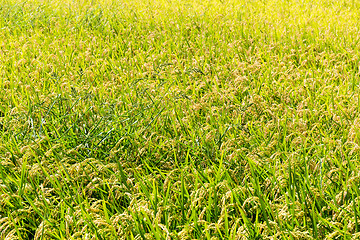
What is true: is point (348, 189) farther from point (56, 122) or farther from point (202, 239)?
point (56, 122)

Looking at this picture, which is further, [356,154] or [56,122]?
[56,122]

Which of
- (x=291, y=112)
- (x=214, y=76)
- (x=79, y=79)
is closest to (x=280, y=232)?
(x=291, y=112)

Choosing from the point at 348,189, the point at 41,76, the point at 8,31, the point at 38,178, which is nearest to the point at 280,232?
the point at 348,189

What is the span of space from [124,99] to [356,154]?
166 cm

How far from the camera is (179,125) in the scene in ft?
9.21

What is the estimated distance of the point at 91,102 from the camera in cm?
313

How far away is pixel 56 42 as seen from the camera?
15.2 ft

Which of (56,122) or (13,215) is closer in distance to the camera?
(13,215)

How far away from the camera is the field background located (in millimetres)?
1931

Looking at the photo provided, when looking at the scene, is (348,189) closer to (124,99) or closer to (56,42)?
(124,99)

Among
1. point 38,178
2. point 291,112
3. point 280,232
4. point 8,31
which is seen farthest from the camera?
point 8,31

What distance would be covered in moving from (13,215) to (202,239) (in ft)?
3.04

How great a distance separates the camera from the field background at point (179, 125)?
1.93m

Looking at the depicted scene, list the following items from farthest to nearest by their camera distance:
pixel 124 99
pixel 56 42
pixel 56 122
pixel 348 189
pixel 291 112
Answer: pixel 56 42 < pixel 124 99 < pixel 291 112 < pixel 56 122 < pixel 348 189
